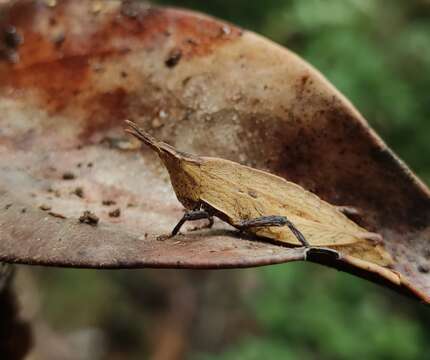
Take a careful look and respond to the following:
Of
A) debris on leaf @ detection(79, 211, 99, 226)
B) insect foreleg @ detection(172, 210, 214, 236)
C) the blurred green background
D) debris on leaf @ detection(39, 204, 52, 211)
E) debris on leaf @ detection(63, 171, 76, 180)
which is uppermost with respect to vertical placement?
debris on leaf @ detection(79, 211, 99, 226)

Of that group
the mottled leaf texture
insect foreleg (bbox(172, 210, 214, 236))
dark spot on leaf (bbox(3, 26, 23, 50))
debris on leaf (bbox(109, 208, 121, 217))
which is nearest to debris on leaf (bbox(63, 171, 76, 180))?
→ the mottled leaf texture

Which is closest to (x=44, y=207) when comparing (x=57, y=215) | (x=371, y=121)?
(x=57, y=215)

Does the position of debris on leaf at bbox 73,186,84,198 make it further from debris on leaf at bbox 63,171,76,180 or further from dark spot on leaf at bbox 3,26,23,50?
dark spot on leaf at bbox 3,26,23,50

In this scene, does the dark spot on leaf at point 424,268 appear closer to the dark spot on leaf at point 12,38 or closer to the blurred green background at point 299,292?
the dark spot on leaf at point 12,38

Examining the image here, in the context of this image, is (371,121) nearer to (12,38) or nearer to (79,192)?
(12,38)

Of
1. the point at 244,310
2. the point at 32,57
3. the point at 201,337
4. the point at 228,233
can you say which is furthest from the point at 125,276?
the point at 228,233

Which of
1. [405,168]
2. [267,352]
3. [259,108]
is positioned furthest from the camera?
[267,352]

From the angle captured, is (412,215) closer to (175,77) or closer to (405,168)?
(405,168)

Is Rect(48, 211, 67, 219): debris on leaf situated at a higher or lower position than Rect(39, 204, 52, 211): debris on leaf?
higher
